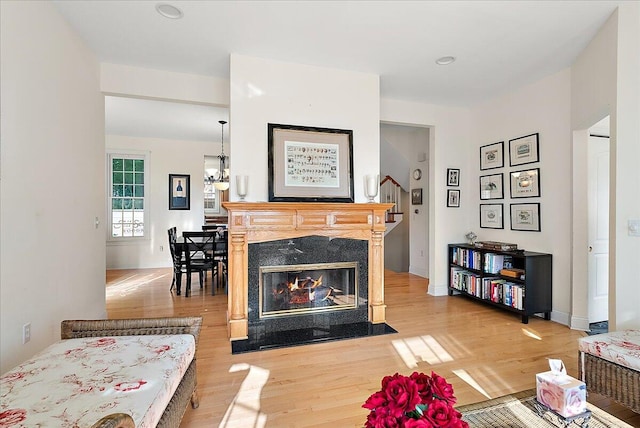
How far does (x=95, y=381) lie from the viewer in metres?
1.39

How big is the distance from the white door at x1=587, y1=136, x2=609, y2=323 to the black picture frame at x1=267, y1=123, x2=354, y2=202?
263 centimetres

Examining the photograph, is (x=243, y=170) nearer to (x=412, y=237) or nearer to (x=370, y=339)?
(x=370, y=339)

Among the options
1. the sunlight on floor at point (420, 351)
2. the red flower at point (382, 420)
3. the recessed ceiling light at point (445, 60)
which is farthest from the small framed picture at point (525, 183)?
the red flower at point (382, 420)

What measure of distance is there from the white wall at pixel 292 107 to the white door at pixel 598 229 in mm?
2366

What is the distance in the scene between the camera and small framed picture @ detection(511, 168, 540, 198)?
3881 millimetres

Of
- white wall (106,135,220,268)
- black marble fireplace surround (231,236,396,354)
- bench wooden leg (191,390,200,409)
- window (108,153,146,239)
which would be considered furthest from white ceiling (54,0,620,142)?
window (108,153,146,239)

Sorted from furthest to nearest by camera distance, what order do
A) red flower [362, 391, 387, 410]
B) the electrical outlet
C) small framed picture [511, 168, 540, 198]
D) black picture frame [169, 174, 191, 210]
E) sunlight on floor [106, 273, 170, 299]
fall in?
1. black picture frame [169, 174, 191, 210]
2. sunlight on floor [106, 273, 170, 299]
3. small framed picture [511, 168, 540, 198]
4. the electrical outlet
5. red flower [362, 391, 387, 410]

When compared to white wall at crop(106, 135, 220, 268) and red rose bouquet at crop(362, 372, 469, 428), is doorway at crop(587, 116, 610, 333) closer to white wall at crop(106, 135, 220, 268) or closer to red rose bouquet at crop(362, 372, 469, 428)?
red rose bouquet at crop(362, 372, 469, 428)

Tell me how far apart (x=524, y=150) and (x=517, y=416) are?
11.5 feet

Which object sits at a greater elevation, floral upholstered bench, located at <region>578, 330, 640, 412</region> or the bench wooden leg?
floral upholstered bench, located at <region>578, 330, 640, 412</region>

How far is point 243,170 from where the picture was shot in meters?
3.26

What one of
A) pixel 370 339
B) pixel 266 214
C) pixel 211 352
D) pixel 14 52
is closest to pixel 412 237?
pixel 370 339

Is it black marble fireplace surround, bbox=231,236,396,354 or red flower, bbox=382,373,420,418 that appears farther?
black marble fireplace surround, bbox=231,236,396,354

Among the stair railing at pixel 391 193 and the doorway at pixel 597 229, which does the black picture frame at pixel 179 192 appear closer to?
the stair railing at pixel 391 193
